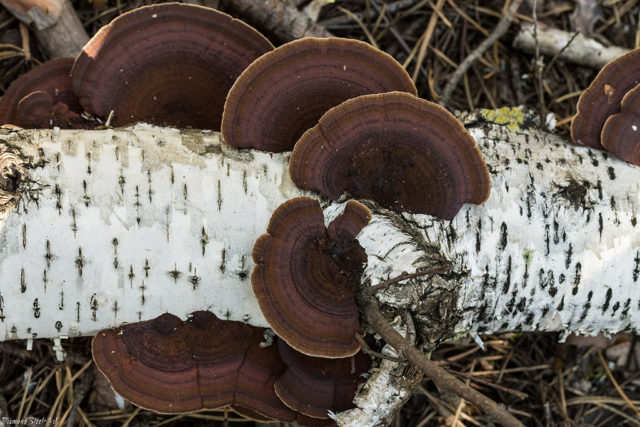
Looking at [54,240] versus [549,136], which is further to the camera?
[549,136]

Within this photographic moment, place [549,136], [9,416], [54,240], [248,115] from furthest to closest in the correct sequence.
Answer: [9,416]
[549,136]
[248,115]
[54,240]

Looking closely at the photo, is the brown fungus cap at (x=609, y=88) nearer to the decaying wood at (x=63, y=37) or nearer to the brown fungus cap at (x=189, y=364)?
the brown fungus cap at (x=189, y=364)

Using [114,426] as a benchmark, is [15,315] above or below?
above

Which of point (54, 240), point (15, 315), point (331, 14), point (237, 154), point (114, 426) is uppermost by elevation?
point (331, 14)

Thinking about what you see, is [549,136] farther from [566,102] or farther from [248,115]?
[248,115]

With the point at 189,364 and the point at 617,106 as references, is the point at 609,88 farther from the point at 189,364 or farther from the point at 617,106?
the point at 189,364

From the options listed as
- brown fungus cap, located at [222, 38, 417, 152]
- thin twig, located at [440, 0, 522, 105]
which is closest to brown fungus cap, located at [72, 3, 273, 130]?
brown fungus cap, located at [222, 38, 417, 152]

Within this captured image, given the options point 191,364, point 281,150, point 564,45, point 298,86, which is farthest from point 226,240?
point 564,45

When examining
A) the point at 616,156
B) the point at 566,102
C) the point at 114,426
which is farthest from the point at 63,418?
the point at 566,102

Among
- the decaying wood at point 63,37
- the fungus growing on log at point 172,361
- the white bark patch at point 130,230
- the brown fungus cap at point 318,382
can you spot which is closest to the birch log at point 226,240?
the white bark patch at point 130,230
